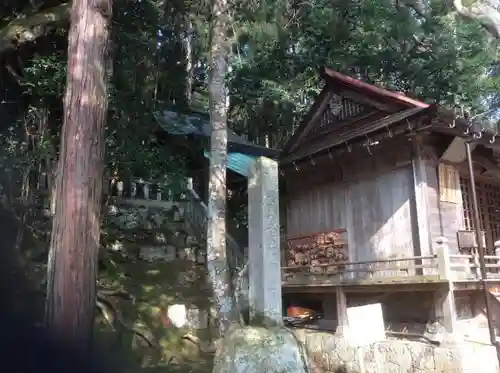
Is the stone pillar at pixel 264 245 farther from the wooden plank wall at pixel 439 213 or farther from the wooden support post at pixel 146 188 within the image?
the wooden support post at pixel 146 188

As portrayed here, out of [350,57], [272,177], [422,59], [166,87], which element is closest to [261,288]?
[272,177]

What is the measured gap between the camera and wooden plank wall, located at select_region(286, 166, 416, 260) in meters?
11.2

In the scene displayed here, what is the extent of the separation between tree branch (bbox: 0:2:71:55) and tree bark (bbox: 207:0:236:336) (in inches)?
162

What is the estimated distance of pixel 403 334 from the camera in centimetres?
1082

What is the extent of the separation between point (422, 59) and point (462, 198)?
9410 millimetres

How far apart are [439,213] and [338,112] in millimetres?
4499

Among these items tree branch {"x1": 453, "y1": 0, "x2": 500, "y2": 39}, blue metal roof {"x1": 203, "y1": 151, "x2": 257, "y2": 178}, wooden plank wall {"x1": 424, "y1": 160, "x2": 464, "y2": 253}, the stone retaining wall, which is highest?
tree branch {"x1": 453, "y1": 0, "x2": 500, "y2": 39}

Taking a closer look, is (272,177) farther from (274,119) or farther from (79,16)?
(274,119)

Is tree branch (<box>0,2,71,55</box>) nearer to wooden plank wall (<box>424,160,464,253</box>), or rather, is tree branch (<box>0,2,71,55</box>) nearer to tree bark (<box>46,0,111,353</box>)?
tree bark (<box>46,0,111,353</box>)

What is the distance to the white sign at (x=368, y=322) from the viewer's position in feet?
32.9

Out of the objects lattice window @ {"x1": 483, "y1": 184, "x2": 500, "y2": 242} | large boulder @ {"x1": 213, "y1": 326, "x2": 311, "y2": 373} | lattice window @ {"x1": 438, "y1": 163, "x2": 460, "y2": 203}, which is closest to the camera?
large boulder @ {"x1": 213, "y1": 326, "x2": 311, "y2": 373}

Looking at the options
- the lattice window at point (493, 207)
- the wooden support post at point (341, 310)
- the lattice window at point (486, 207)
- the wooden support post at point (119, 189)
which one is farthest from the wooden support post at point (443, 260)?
the wooden support post at point (119, 189)

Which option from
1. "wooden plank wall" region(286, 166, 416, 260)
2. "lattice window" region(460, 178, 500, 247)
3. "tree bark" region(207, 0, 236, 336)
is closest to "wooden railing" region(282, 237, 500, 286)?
"wooden plank wall" region(286, 166, 416, 260)

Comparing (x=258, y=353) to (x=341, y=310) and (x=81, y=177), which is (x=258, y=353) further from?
(x=341, y=310)
